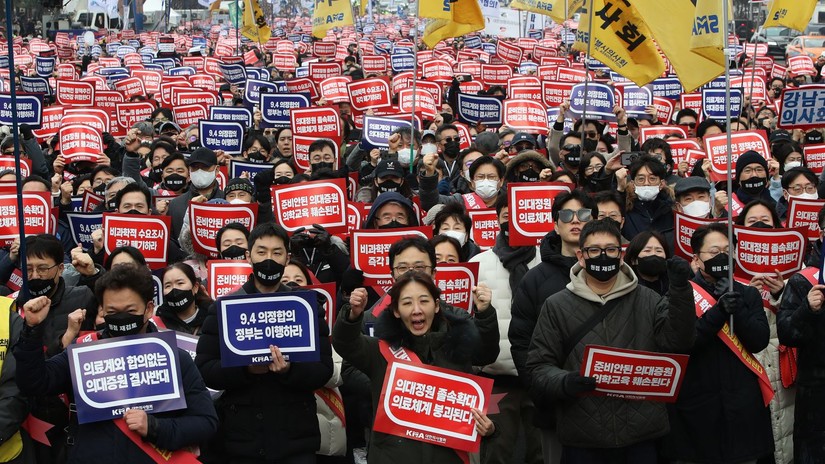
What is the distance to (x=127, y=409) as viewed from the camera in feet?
17.1

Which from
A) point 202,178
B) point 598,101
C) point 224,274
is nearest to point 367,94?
point 598,101

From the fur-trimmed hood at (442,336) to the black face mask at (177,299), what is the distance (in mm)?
1463

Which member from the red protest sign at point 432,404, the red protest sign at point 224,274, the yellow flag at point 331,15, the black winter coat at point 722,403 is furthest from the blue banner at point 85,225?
the yellow flag at point 331,15

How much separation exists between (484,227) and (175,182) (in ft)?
9.45

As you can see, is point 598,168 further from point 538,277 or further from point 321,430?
point 321,430

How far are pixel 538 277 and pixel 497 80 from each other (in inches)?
731

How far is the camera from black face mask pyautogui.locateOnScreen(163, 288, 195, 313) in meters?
6.79

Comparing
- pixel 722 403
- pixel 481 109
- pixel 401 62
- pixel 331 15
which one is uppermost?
pixel 331 15

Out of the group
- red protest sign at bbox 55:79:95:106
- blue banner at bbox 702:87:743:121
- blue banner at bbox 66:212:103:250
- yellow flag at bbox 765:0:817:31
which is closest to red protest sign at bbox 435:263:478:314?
blue banner at bbox 66:212:103:250

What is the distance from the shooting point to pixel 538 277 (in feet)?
21.2

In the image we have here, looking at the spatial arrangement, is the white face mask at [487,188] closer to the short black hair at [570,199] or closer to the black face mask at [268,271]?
the short black hair at [570,199]

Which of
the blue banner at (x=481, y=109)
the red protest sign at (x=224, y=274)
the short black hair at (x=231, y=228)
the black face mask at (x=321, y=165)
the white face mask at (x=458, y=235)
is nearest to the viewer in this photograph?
the red protest sign at (x=224, y=274)

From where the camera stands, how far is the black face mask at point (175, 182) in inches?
411

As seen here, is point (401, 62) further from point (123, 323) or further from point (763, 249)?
point (123, 323)
